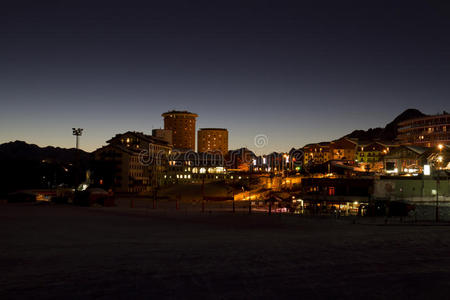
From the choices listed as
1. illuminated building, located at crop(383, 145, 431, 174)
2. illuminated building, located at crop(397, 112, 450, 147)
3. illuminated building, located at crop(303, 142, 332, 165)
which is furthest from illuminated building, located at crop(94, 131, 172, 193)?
illuminated building, located at crop(397, 112, 450, 147)

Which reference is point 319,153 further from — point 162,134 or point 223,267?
point 223,267

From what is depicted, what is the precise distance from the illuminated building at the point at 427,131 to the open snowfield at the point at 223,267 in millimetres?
84538

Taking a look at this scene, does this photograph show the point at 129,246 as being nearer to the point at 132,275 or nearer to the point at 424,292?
the point at 132,275

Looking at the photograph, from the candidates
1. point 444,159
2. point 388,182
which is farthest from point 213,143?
point 388,182

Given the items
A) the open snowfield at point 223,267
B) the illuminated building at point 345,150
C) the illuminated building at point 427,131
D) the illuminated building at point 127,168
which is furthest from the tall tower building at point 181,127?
the open snowfield at point 223,267

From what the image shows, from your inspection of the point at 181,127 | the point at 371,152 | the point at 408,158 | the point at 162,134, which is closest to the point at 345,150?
the point at 371,152

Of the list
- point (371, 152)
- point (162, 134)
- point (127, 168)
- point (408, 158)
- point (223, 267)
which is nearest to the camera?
point (223, 267)

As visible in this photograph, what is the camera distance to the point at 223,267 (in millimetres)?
9859

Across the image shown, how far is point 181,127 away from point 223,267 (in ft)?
598

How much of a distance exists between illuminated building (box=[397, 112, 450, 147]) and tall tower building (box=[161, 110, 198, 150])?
11161cm

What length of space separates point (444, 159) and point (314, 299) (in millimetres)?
65669

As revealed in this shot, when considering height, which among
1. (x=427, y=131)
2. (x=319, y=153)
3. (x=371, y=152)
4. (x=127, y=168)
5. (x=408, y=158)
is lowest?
(x=127, y=168)

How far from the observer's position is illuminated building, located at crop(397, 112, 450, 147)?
87250mm

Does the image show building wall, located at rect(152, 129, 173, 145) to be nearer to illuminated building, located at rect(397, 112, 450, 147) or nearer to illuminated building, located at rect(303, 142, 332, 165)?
illuminated building, located at rect(303, 142, 332, 165)
